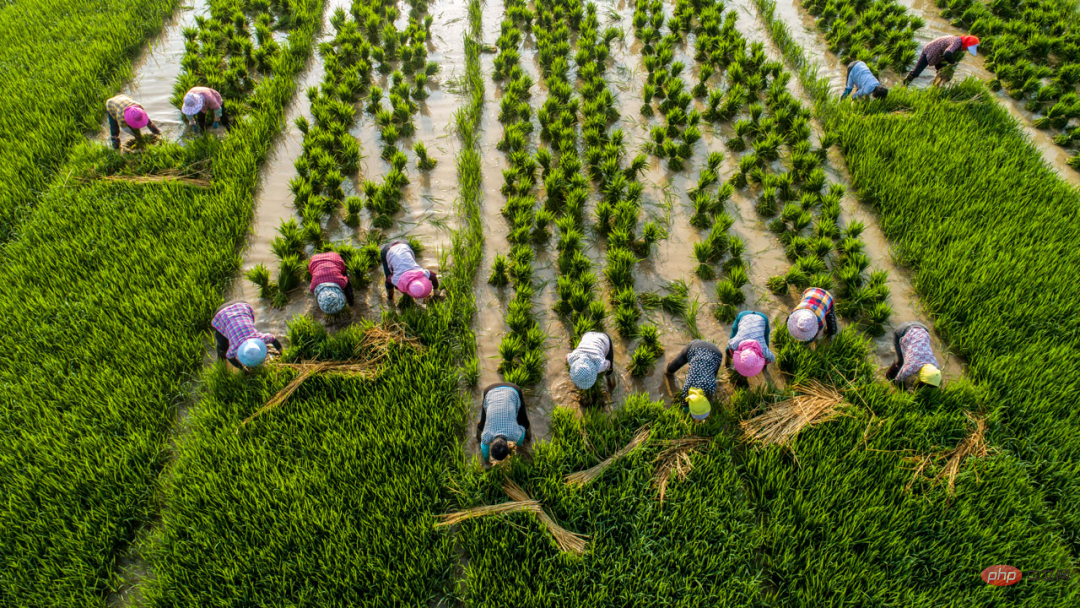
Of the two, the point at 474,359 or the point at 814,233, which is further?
the point at 814,233

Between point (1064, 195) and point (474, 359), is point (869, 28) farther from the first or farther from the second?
point (474, 359)

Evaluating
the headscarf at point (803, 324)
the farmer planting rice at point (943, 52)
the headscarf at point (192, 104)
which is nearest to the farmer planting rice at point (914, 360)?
the headscarf at point (803, 324)

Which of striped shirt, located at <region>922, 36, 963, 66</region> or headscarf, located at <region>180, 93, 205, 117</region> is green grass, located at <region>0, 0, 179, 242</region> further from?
striped shirt, located at <region>922, 36, 963, 66</region>

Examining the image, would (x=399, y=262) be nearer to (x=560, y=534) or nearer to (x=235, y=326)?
(x=235, y=326)

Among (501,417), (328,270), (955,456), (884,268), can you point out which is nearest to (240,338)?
(328,270)

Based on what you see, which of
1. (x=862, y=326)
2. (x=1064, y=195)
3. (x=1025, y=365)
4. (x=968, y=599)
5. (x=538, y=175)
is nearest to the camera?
(x=968, y=599)

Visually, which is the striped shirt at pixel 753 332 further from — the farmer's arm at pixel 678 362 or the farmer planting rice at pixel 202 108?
the farmer planting rice at pixel 202 108

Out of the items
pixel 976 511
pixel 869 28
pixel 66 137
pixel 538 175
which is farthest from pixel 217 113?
pixel 869 28
